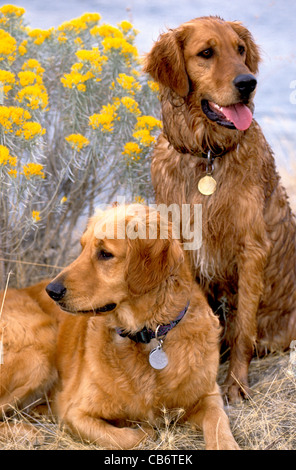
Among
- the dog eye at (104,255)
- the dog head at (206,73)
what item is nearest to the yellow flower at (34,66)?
the dog head at (206,73)

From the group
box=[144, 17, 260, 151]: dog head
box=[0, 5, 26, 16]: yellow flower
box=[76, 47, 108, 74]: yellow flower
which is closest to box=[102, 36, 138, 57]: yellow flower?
box=[76, 47, 108, 74]: yellow flower

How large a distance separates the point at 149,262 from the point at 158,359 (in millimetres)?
489

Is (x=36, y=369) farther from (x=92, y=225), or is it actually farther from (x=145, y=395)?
(x=92, y=225)

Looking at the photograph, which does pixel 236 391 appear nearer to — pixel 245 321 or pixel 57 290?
pixel 245 321

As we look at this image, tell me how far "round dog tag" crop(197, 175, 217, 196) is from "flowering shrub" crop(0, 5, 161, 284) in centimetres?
76

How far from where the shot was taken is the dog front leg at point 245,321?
3645 millimetres

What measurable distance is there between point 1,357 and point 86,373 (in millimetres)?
466

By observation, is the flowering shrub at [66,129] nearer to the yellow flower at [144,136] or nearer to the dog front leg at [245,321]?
the yellow flower at [144,136]

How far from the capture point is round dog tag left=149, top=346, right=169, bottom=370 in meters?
3.04

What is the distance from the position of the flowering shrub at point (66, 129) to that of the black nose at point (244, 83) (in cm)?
109

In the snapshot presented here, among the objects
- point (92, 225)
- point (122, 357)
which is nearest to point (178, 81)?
point (92, 225)

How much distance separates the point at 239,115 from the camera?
338 cm

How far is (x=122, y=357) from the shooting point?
3109mm
